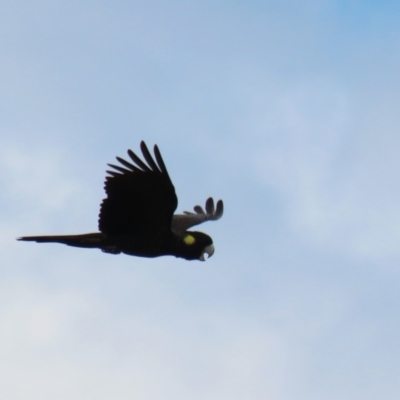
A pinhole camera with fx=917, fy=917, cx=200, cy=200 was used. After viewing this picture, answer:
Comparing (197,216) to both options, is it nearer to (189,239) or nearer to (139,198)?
(189,239)

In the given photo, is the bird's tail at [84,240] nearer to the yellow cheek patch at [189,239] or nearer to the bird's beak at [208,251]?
the yellow cheek patch at [189,239]

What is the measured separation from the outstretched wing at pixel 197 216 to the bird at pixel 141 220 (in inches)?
18.9

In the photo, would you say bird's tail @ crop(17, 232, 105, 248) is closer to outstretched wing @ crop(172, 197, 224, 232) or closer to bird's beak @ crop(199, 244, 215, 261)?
outstretched wing @ crop(172, 197, 224, 232)

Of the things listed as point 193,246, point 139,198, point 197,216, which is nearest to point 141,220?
point 139,198

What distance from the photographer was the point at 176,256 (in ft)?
41.5

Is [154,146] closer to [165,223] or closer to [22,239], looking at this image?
[165,223]

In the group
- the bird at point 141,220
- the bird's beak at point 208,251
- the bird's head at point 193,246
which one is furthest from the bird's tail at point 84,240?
the bird's beak at point 208,251

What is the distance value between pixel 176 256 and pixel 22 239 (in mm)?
2140

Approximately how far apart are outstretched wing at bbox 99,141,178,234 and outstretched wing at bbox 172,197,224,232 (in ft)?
3.25

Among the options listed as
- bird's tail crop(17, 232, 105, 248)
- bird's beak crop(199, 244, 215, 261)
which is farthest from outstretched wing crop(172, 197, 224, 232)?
bird's tail crop(17, 232, 105, 248)

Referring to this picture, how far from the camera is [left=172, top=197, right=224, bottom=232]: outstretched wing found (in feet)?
44.0

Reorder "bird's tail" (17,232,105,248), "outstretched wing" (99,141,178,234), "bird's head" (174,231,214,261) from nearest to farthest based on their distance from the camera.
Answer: "outstretched wing" (99,141,178,234)
"bird's tail" (17,232,105,248)
"bird's head" (174,231,214,261)

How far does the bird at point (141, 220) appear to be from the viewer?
37.4ft

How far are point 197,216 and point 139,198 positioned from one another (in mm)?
2866
